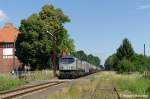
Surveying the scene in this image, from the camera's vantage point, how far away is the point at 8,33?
123 meters

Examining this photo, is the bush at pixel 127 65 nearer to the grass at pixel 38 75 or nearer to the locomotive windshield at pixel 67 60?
the grass at pixel 38 75

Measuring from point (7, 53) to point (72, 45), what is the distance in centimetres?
3049

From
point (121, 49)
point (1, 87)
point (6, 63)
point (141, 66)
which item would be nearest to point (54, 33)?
point (141, 66)

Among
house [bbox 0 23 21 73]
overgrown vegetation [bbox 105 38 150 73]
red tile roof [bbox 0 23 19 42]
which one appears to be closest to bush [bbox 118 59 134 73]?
overgrown vegetation [bbox 105 38 150 73]

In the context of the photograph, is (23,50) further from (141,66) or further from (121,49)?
(121,49)

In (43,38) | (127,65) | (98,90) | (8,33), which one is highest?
(8,33)

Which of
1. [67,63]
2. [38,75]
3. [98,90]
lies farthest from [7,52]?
[98,90]

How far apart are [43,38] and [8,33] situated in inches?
1725

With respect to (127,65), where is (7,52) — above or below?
above

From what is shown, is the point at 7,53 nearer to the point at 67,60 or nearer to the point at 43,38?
the point at 43,38

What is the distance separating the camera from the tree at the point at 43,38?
263ft

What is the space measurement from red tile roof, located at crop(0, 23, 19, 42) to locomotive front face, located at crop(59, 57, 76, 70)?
1955 inches

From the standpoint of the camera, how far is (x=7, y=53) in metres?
118

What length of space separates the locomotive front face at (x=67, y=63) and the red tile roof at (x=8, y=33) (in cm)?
4967
